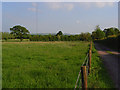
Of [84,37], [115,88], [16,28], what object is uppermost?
[16,28]

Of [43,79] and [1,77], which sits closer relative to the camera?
[43,79]

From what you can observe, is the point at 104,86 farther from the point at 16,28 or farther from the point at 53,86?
the point at 16,28

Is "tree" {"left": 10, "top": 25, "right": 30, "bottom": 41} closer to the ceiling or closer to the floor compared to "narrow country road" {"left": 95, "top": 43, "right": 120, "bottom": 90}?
closer to the ceiling

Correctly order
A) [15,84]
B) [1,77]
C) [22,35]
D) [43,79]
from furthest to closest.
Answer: [22,35], [1,77], [43,79], [15,84]

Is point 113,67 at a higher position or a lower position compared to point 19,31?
lower

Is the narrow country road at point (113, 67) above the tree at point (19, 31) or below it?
below

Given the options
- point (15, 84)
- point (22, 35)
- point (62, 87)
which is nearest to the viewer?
point (62, 87)

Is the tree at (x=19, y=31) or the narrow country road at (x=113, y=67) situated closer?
the narrow country road at (x=113, y=67)

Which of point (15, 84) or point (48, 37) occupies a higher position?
point (48, 37)

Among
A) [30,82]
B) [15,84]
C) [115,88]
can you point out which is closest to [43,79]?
[30,82]

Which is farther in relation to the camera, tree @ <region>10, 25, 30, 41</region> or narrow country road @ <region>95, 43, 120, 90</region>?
tree @ <region>10, 25, 30, 41</region>

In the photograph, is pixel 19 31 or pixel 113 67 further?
pixel 19 31

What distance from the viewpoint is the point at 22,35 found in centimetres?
6900

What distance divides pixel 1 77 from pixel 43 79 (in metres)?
2.18
